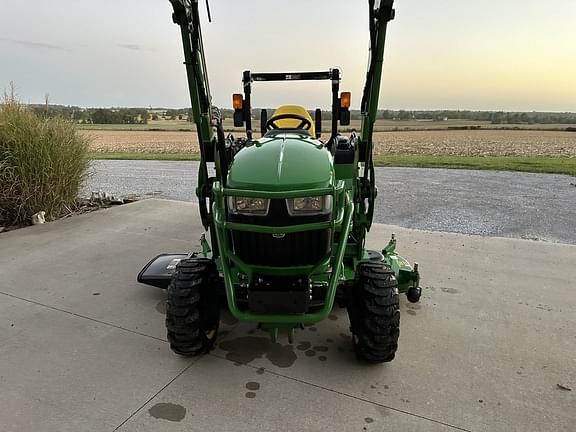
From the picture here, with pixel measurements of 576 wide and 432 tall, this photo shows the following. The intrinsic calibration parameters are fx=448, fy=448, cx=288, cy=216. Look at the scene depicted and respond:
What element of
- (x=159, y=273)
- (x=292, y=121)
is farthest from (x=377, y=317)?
(x=292, y=121)

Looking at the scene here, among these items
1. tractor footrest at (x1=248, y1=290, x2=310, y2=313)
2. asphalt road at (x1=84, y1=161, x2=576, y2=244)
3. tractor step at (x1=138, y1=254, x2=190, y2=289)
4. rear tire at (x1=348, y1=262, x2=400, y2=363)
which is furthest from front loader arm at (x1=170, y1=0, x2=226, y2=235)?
asphalt road at (x1=84, y1=161, x2=576, y2=244)

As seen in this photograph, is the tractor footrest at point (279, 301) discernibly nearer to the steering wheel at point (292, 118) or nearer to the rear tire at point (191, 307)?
the rear tire at point (191, 307)

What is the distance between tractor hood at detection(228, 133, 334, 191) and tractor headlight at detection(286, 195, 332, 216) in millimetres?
68

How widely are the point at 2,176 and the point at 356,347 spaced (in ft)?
16.9

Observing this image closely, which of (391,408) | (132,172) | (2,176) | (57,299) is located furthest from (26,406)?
(132,172)

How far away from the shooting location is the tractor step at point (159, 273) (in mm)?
3482

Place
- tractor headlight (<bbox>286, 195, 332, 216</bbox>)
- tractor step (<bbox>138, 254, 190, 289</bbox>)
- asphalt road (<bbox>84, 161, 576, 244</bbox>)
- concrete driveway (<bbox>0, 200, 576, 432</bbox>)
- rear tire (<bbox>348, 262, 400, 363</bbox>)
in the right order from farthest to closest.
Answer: asphalt road (<bbox>84, 161, 576, 244</bbox>) < tractor step (<bbox>138, 254, 190, 289</bbox>) < rear tire (<bbox>348, 262, 400, 363</bbox>) < tractor headlight (<bbox>286, 195, 332, 216</bbox>) < concrete driveway (<bbox>0, 200, 576, 432</bbox>)

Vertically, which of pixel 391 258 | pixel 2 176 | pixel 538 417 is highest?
pixel 2 176

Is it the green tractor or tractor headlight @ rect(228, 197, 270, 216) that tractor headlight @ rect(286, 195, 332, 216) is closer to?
the green tractor

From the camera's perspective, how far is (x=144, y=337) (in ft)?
9.66

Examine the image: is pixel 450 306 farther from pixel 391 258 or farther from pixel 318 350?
pixel 318 350

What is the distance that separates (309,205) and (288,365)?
97 cm

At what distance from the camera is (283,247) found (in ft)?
8.00

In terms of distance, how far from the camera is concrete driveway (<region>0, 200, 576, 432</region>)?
7.17ft
